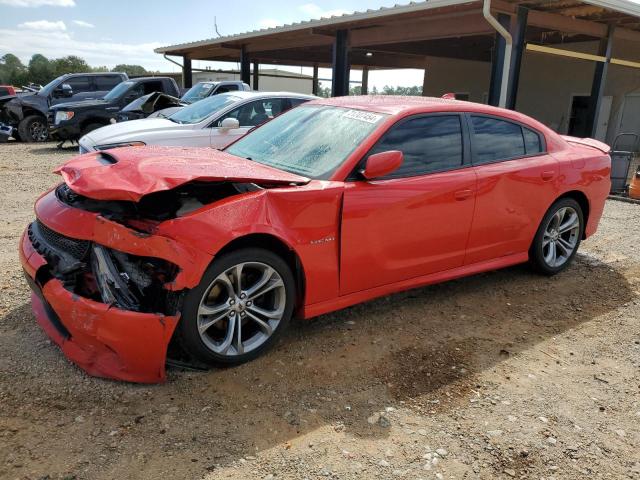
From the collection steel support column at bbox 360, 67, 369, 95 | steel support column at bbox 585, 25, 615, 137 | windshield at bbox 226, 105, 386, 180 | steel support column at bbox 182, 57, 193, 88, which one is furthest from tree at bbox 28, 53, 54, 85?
windshield at bbox 226, 105, 386, 180

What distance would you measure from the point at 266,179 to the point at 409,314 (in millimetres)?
1664

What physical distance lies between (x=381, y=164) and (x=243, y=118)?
546 cm

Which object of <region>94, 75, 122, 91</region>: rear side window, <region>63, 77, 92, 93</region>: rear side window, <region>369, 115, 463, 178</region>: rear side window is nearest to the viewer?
<region>369, 115, 463, 178</region>: rear side window

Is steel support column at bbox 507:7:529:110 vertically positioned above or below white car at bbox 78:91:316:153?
above

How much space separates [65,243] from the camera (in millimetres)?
3051

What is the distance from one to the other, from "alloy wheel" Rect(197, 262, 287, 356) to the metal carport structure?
784cm

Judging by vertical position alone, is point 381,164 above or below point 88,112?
above

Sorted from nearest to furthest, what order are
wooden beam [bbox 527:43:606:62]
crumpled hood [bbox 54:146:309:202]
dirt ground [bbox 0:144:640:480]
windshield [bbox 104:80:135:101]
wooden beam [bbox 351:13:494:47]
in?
dirt ground [bbox 0:144:640:480] < crumpled hood [bbox 54:146:309:202] < wooden beam [bbox 527:43:606:62] < wooden beam [bbox 351:13:494:47] < windshield [bbox 104:80:135:101]

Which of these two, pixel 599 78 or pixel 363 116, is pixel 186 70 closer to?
pixel 599 78

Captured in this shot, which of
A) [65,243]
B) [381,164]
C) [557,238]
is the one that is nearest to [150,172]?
[65,243]

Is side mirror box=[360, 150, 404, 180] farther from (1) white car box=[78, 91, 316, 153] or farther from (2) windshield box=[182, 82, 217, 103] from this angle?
(2) windshield box=[182, 82, 217, 103]

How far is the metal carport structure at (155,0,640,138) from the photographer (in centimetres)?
973

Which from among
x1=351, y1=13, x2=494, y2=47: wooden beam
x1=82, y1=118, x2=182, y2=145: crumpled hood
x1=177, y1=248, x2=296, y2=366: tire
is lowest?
x1=177, y1=248, x2=296, y2=366: tire

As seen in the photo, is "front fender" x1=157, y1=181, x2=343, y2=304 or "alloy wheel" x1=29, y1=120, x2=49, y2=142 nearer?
"front fender" x1=157, y1=181, x2=343, y2=304
